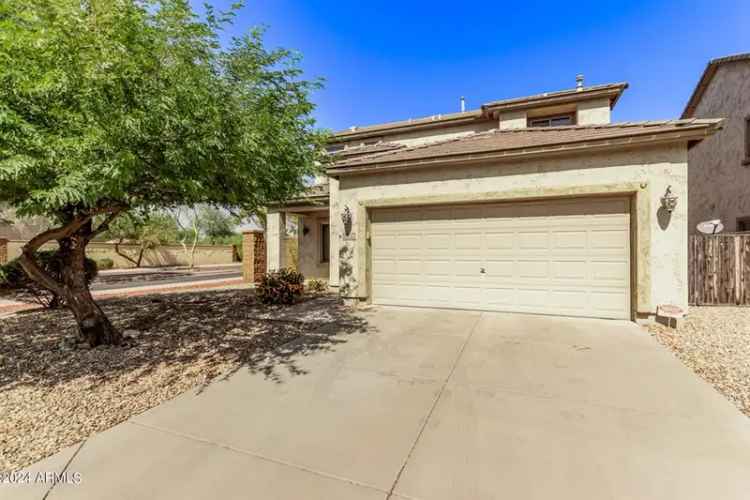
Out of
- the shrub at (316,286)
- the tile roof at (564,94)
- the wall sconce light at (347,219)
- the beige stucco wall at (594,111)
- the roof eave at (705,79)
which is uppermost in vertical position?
the roof eave at (705,79)

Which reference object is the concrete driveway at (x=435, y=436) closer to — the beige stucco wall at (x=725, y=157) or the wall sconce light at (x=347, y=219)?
the wall sconce light at (x=347, y=219)

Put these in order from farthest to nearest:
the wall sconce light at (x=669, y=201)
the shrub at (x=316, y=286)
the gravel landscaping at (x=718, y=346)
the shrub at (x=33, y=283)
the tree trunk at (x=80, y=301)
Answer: the shrub at (x=316, y=286), the shrub at (x=33, y=283), the wall sconce light at (x=669, y=201), the tree trunk at (x=80, y=301), the gravel landscaping at (x=718, y=346)

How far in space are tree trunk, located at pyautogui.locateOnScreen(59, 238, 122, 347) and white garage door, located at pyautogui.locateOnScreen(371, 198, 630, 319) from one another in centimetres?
559

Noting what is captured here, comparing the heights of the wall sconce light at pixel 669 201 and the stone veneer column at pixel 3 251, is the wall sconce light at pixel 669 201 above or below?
above

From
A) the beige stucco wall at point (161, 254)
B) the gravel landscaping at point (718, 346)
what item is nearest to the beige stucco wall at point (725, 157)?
the gravel landscaping at point (718, 346)

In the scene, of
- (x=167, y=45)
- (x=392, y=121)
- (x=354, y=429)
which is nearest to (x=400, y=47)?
(x=392, y=121)

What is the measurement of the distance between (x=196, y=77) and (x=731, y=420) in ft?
23.8

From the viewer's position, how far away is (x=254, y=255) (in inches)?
578

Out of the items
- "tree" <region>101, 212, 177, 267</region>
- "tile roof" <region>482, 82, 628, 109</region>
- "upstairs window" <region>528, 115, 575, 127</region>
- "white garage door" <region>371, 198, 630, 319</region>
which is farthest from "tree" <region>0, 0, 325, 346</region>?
"tree" <region>101, 212, 177, 267</region>

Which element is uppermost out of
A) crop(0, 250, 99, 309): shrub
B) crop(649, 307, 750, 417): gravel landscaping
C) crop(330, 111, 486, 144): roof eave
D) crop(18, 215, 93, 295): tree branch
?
crop(330, 111, 486, 144): roof eave

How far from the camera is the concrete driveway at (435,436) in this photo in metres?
2.36

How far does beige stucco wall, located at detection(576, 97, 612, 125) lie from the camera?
11.7 metres

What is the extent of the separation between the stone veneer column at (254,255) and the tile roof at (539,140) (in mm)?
7231

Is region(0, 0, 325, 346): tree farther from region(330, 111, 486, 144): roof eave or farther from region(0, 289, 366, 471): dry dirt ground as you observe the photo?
region(330, 111, 486, 144): roof eave
